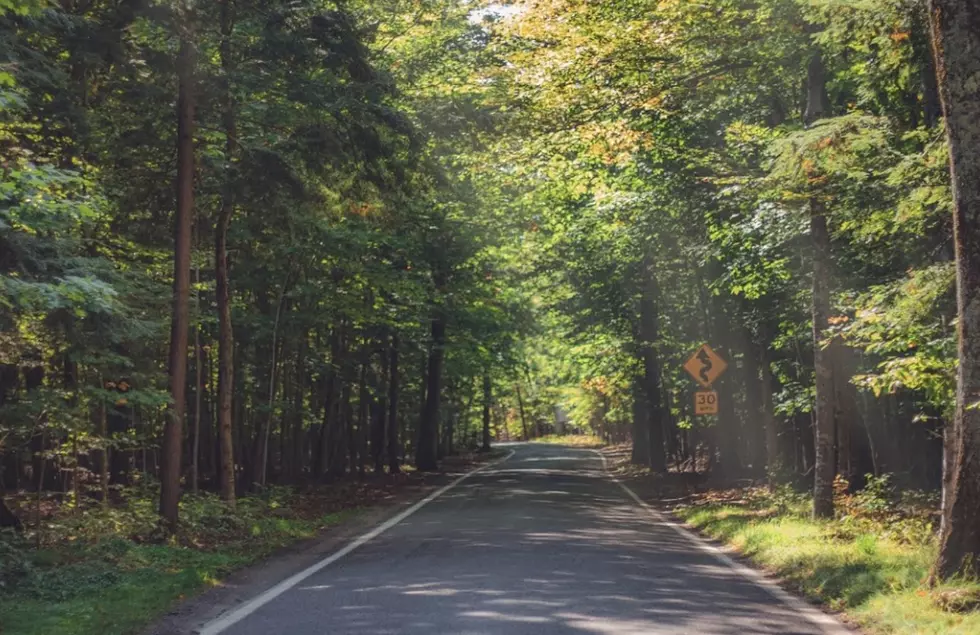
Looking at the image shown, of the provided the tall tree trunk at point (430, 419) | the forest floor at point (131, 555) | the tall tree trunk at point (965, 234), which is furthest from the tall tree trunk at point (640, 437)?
the tall tree trunk at point (965, 234)

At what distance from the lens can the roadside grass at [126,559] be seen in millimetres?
8258

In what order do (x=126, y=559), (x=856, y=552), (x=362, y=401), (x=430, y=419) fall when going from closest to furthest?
(x=856, y=552) < (x=126, y=559) < (x=362, y=401) < (x=430, y=419)

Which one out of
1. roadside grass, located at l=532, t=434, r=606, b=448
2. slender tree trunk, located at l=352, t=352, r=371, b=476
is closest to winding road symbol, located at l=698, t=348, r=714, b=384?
slender tree trunk, located at l=352, t=352, r=371, b=476

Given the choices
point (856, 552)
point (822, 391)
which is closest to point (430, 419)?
point (822, 391)

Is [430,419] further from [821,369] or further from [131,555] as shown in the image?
[131,555]

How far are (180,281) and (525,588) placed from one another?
7.75 metres

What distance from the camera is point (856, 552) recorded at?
10734 mm

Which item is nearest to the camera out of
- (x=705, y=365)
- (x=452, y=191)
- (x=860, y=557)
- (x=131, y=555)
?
(x=860, y=557)

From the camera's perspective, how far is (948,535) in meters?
8.16

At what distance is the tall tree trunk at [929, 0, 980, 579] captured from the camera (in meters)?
7.94

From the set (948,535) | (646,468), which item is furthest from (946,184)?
(646,468)

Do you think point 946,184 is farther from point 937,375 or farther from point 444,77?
point 444,77

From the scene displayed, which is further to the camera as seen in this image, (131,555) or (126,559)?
(131,555)

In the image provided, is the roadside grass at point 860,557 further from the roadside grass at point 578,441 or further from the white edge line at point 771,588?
the roadside grass at point 578,441
